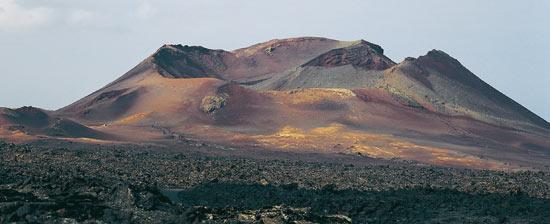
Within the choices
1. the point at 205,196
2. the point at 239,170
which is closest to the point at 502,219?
the point at 205,196

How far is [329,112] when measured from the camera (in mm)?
112125

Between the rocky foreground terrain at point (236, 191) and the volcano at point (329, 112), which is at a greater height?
the volcano at point (329, 112)

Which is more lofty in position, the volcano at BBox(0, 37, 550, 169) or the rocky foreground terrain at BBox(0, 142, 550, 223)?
the volcano at BBox(0, 37, 550, 169)

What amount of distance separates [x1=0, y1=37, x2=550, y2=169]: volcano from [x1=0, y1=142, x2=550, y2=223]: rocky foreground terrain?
16333mm

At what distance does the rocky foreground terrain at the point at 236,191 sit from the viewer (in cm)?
3216

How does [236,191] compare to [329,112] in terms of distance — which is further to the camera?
[329,112]

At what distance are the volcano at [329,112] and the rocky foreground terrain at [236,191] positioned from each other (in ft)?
53.6

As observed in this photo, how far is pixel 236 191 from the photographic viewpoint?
159ft

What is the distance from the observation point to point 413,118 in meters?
114

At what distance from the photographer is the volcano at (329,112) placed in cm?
9712

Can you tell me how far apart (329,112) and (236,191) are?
64.5 metres

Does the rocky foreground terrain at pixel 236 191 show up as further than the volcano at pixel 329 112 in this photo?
No

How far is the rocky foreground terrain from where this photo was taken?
3216cm

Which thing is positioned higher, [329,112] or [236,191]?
[329,112]
